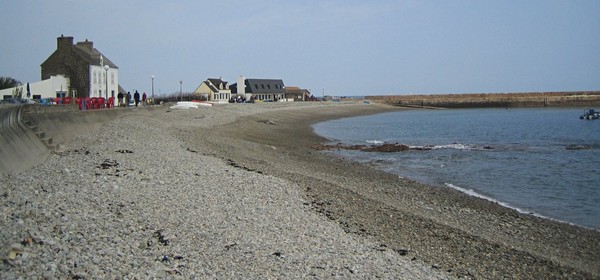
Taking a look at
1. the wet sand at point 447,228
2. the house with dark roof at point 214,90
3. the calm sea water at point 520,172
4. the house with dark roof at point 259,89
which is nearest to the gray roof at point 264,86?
the house with dark roof at point 259,89

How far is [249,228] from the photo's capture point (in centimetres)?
983

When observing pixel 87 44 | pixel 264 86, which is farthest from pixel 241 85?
pixel 87 44

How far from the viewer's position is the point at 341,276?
773 centimetres

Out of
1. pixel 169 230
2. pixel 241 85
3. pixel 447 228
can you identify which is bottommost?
pixel 447 228

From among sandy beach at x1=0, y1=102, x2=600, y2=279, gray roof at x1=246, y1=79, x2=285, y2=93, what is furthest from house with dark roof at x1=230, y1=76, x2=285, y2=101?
sandy beach at x1=0, y1=102, x2=600, y2=279

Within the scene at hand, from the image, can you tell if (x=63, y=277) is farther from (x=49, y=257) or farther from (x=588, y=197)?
(x=588, y=197)

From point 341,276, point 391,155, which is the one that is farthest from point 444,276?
point 391,155

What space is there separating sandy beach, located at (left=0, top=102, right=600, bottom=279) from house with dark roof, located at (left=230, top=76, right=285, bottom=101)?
284 feet

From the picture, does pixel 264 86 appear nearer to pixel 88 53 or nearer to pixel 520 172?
pixel 88 53

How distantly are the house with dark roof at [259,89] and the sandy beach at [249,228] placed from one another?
86629mm

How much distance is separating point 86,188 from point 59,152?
6.51 m

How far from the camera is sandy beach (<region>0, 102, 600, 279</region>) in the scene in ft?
24.6

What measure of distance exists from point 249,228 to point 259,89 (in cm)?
9937

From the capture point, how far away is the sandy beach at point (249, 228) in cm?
750
